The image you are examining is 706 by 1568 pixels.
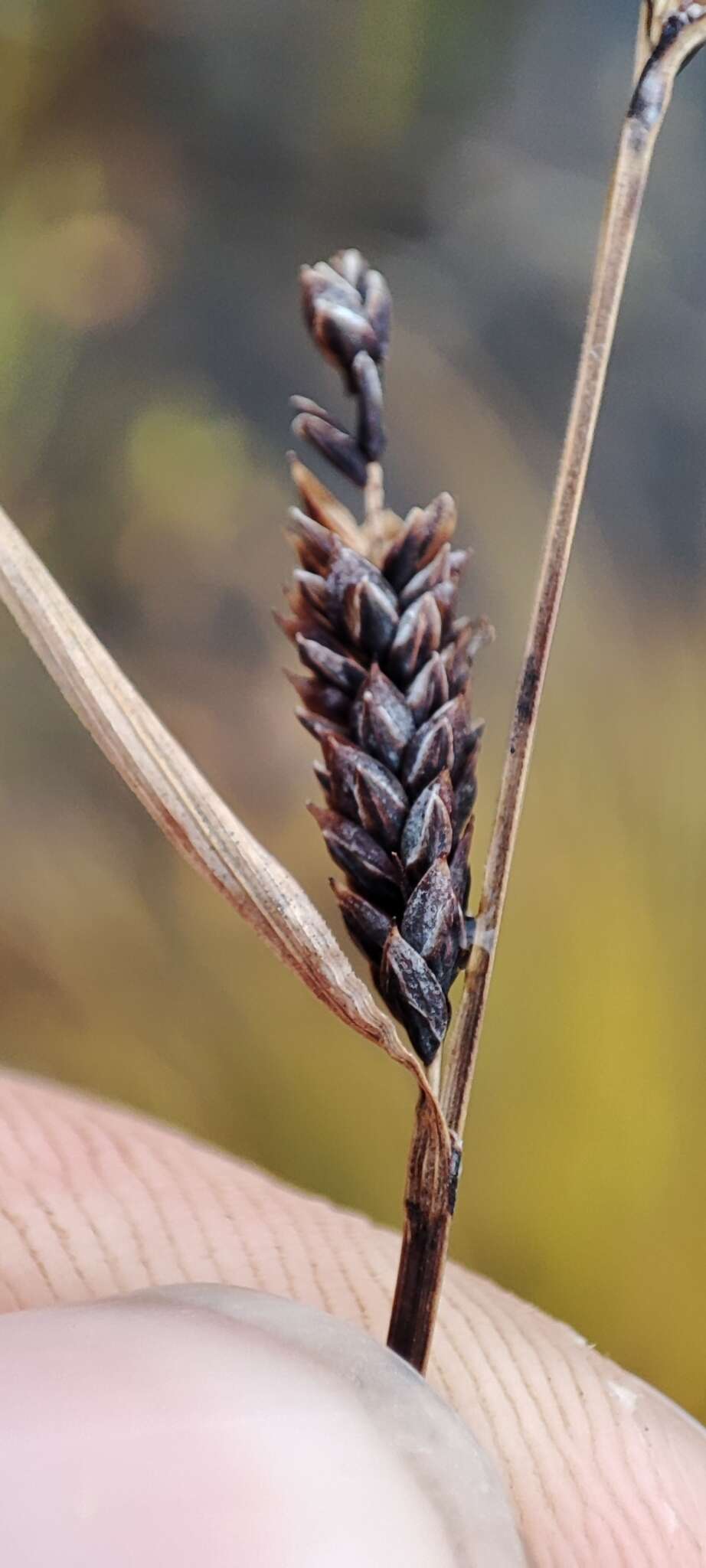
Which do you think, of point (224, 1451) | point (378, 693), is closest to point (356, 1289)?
point (224, 1451)

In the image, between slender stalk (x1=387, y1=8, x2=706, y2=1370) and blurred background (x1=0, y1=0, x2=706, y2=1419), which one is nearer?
slender stalk (x1=387, y1=8, x2=706, y2=1370)

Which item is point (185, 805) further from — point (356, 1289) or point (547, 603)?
point (356, 1289)

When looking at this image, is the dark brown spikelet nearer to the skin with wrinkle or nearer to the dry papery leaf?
the dry papery leaf

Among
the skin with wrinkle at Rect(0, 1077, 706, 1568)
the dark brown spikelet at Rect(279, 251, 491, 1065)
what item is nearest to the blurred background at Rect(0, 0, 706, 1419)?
the skin with wrinkle at Rect(0, 1077, 706, 1568)

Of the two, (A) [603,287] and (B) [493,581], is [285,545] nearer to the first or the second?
(B) [493,581]

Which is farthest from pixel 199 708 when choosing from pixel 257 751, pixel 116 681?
pixel 116 681

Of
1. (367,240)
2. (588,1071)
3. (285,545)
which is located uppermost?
(367,240)

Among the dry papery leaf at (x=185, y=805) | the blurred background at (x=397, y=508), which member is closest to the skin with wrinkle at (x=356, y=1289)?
the blurred background at (x=397, y=508)
